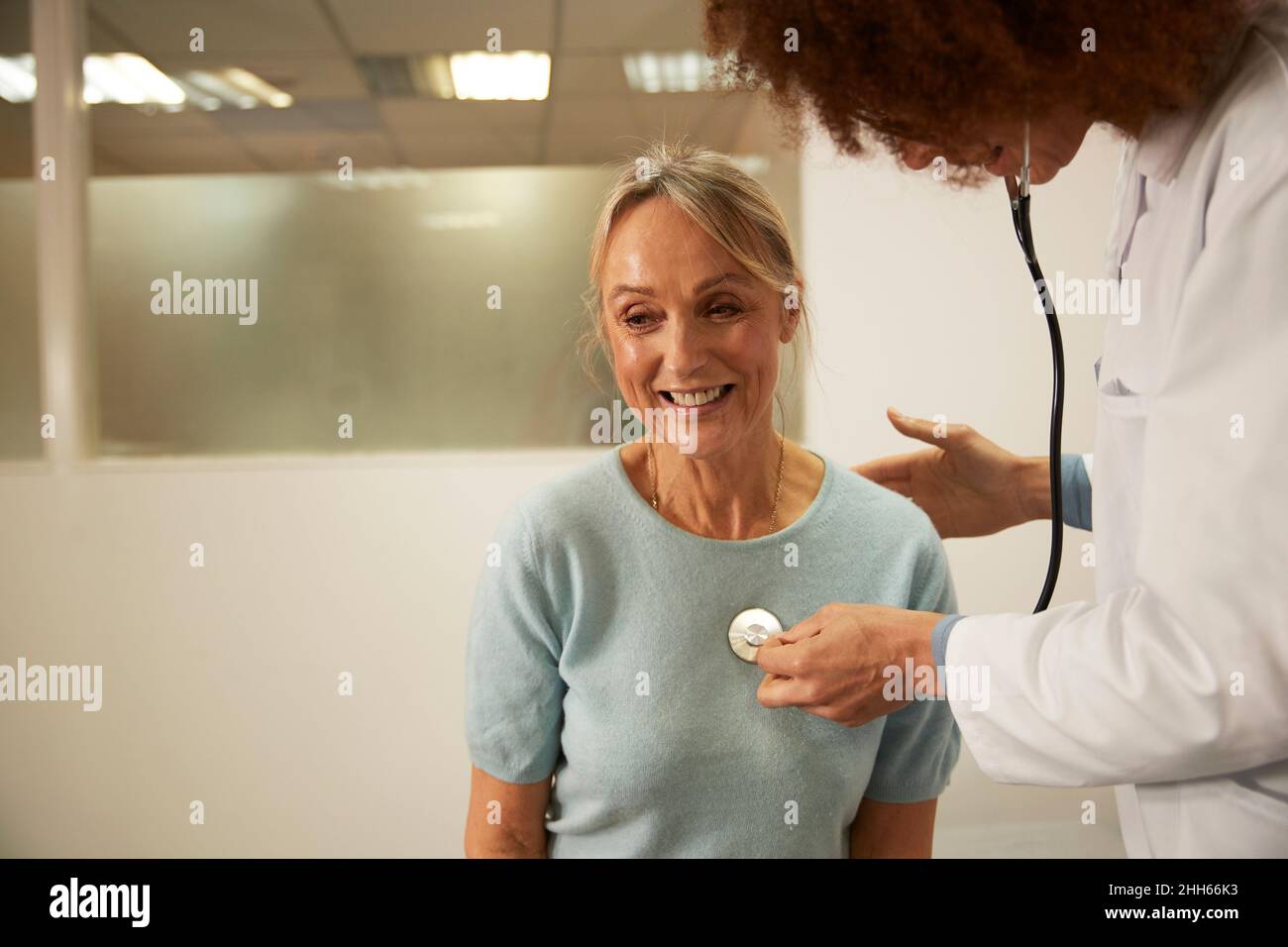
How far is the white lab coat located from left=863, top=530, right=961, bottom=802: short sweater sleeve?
0.21 m

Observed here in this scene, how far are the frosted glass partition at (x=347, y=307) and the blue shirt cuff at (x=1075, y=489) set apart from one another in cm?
82

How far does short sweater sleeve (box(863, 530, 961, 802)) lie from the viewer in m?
0.96

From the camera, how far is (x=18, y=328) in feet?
5.87

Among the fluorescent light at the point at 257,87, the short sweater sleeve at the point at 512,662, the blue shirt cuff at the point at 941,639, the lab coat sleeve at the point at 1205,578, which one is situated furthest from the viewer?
the fluorescent light at the point at 257,87

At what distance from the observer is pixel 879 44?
72cm

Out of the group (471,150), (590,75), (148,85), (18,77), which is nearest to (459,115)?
(471,150)

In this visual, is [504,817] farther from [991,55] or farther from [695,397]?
[991,55]

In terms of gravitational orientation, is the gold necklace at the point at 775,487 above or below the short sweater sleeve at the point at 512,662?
above

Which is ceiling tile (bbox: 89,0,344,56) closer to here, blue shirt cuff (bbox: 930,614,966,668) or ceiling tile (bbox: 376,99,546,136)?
ceiling tile (bbox: 376,99,546,136)

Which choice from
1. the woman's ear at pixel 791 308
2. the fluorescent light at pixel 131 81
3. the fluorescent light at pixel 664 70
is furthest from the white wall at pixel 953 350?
the fluorescent light at pixel 131 81

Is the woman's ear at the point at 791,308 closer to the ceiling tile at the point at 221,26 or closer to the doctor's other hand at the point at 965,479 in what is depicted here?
the doctor's other hand at the point at 965,479

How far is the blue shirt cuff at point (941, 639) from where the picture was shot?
0.75 metres
